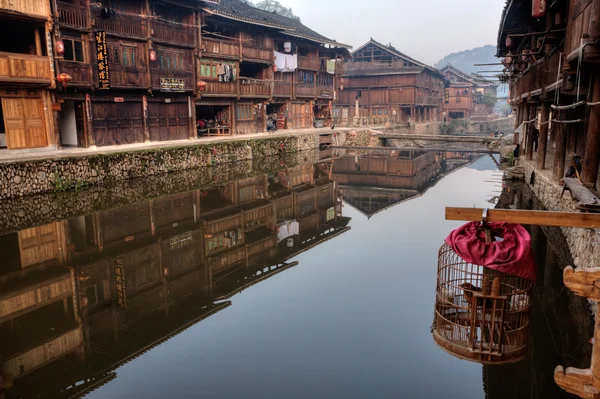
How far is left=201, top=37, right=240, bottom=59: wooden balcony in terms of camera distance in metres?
30.6

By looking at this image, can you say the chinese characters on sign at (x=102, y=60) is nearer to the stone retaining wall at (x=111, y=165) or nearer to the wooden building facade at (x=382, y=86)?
the stone retaining wall at (x=111, y=165)

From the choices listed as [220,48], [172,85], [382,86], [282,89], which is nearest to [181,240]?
[172,85]

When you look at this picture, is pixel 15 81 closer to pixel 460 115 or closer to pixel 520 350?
pixel 520 350

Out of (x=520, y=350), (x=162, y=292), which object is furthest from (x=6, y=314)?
(x=520, y=350)

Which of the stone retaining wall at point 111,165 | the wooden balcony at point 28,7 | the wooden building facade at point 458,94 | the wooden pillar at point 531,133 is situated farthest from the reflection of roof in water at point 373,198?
the wooden building facade at point 458,94

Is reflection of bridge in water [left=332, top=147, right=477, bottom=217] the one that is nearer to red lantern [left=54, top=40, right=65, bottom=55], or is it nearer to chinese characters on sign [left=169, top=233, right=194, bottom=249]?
chinese characters on sign [left=169, top=233, right=194, bottom=249]

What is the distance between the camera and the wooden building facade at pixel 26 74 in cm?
1945

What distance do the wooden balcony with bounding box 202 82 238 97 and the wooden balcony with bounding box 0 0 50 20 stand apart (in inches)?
433

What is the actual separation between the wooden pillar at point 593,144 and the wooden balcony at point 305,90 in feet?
102

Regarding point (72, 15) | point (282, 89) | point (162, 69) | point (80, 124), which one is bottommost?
point (80, 124)

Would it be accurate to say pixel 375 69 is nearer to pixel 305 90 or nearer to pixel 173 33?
pixel 305 90

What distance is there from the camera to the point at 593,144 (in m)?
11.4

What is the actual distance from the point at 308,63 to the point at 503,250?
39.0m

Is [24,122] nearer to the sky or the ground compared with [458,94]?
nearer to the ground
